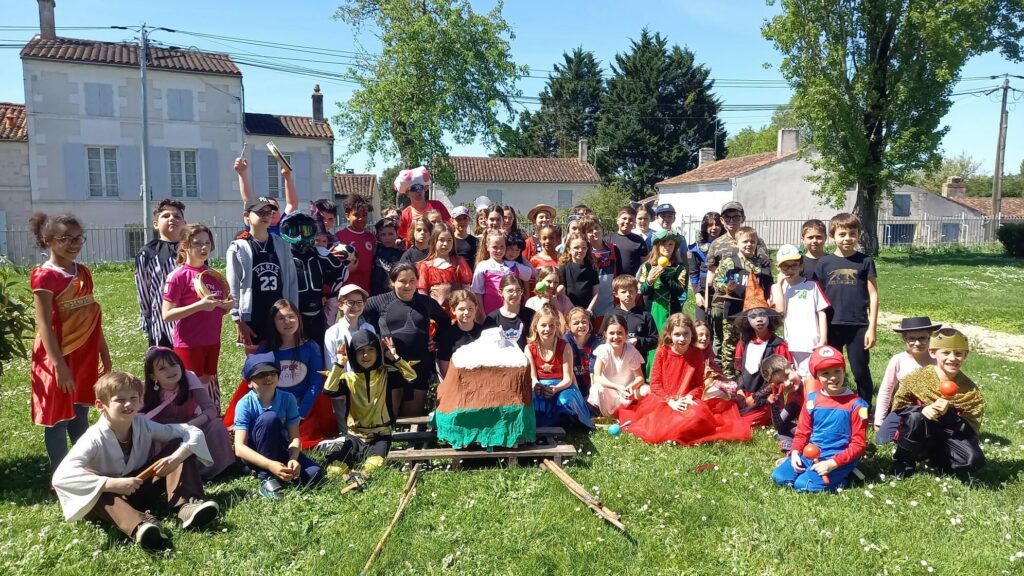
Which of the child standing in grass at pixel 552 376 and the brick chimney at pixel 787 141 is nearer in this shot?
the child standing in grass at pixel 552 376

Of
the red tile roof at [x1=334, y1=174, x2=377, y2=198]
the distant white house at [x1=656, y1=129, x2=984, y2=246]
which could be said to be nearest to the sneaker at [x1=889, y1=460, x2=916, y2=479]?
the distant white house at [x1=656, y1=129, x2=984, y2=246]

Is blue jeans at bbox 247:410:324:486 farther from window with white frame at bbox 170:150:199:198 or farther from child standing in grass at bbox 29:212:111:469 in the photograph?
window with white frame at bbox 170:150:199:198

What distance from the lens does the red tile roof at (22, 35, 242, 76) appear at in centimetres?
2592

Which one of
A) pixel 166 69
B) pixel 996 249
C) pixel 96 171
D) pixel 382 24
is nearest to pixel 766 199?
pixel 996 249

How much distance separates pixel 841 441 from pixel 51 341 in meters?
5.08

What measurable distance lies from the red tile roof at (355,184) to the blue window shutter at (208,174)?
15842 millimetres

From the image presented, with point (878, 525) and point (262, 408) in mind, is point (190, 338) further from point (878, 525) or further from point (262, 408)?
point (878, 525)

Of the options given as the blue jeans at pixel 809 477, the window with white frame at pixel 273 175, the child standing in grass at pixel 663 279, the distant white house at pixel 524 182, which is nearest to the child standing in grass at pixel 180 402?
the blue jeans at pixel 809 477

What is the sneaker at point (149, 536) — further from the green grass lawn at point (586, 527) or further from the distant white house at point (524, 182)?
the distant white house at point (524, 182)

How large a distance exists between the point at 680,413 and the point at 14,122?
30.4 m

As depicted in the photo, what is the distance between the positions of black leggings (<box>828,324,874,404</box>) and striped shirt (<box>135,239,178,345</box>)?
537cm

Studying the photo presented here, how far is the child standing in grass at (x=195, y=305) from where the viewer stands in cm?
498

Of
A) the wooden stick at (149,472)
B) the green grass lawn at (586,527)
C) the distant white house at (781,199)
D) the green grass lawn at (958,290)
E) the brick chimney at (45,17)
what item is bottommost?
the green grass lawn at (586,527)

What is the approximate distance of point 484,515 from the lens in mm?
4098
